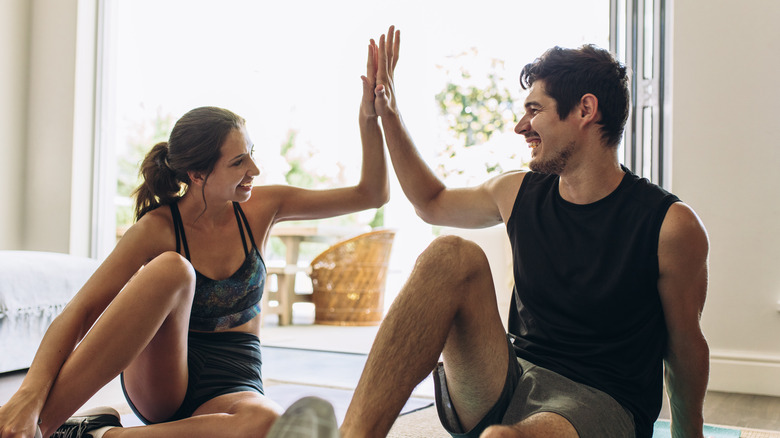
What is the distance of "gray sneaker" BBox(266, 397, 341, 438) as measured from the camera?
85 centimetres

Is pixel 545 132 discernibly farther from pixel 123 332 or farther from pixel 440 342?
pixel 123 332

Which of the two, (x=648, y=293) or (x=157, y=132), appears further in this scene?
(x=157, y=132)

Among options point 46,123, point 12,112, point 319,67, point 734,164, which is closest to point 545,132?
point 734,164

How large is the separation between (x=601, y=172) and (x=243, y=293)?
842 millimetres

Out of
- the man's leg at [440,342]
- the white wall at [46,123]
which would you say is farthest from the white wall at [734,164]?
the white wall at [46,123]

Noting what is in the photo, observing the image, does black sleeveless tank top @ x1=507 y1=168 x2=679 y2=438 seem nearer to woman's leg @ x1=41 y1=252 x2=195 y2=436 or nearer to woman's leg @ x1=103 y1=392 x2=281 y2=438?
woman's leg @ x1=103 y1=392 x2=281 y2=438

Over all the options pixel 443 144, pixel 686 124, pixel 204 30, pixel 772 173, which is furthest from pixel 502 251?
pixel 204 30

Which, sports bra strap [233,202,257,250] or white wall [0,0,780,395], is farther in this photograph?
white wall [0,0,780,395]

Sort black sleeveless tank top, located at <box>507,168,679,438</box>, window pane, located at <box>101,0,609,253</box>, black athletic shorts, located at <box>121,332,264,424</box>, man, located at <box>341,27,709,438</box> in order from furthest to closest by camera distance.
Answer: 1. window pane, located at <box>101,0,609,253</box>
2. black athletic shorts, located at <box>121,332,264,424</box>
3. black sleeveless tank top, located at <box>507,168,679,438</box>
4. man, located at <box>341,27,709,438</box>

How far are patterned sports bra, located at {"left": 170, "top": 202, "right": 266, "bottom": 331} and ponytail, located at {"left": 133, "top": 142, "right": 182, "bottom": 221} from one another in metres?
0.04

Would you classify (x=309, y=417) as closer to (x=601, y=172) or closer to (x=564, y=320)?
(x=564, y=320)

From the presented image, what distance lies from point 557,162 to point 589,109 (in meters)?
0.13

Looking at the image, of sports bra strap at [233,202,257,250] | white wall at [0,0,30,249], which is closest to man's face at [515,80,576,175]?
sports bra strap at [233,202,257,250]

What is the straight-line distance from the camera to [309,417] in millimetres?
855
